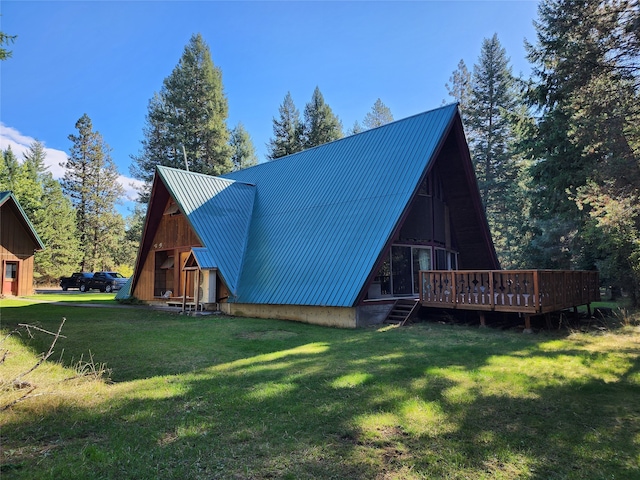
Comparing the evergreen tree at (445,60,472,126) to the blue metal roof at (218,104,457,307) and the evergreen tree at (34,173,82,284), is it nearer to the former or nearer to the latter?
the blue metal roof at (218,104,457,307)

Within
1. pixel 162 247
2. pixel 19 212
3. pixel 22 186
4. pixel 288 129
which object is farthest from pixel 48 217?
pixel 162 247

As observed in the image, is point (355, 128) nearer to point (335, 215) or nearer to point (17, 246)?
point (17, 246)

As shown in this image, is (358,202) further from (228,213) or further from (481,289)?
(228,213)

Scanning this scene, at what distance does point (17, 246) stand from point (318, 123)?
26.6 meters

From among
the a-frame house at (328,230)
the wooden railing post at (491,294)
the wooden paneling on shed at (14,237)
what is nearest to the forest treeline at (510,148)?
the wooden railing post at (491,294)

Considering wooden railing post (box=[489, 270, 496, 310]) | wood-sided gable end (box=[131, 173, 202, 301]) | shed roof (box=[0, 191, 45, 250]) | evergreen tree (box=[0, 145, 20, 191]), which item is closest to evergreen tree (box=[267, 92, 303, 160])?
shed roof (box=[0, 191, 45, 250])

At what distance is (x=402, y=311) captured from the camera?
11789mm

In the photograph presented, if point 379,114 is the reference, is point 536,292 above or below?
below

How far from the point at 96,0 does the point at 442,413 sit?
1166 centimetres

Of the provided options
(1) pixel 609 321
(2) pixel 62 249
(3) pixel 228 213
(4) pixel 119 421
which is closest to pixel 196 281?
(3) pixel 228 213

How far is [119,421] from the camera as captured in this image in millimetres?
4004

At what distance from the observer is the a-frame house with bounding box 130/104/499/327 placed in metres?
11.4

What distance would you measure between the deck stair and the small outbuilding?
21.9m

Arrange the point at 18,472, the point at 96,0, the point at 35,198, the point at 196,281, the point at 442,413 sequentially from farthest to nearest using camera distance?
the point at 35,198 < the point at 196,281 < the point at 96,0 < the point at 442,413 < the point at 18,472
